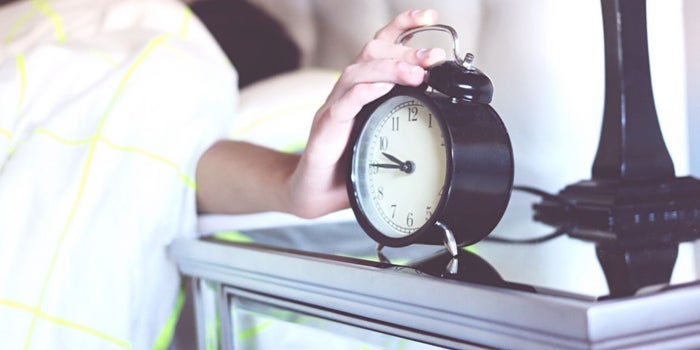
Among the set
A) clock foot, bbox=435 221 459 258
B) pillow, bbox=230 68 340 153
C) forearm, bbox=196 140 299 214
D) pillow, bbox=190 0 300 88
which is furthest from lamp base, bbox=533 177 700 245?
pillow, bbox=190 0 300 88

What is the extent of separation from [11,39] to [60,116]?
13.7 inches

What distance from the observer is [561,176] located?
1.07 meters

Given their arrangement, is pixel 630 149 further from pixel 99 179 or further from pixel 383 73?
pixel 99 179

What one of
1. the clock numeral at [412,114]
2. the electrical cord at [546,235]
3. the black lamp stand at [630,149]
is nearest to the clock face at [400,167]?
the clock numeral at [412,114]

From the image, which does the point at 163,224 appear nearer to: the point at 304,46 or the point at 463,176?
the point at 463,176

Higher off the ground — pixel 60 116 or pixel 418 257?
pixel 60 116

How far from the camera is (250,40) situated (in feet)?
5.49

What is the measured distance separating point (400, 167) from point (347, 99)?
0.25 feet

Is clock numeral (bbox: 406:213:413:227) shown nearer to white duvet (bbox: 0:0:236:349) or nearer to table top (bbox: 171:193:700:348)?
table top (bbox: 171:193:700:348)

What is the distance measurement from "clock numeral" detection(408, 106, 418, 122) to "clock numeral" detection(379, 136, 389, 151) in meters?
0.03

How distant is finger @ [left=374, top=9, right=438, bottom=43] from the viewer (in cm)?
74

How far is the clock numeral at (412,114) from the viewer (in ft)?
2.32

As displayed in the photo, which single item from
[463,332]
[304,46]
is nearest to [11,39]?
[304,46]

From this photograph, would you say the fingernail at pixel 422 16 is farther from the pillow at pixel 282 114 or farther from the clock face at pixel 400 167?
the pillow at pixel 282 114
